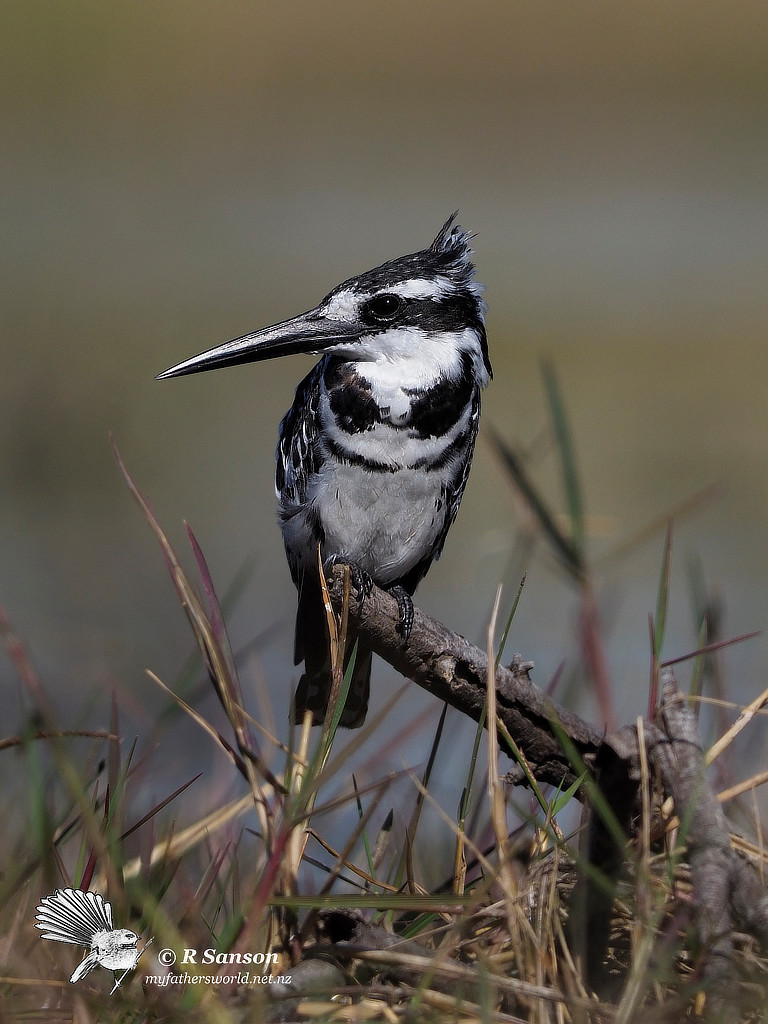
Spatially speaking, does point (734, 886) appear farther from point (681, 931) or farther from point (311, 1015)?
point (311, 1015)

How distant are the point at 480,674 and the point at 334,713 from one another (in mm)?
344

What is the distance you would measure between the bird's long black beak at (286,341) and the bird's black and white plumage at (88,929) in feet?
4.06

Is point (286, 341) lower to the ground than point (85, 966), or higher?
higher

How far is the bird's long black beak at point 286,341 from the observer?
2209 mm

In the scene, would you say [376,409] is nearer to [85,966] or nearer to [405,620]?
[405,620]

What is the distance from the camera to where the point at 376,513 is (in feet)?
7.72

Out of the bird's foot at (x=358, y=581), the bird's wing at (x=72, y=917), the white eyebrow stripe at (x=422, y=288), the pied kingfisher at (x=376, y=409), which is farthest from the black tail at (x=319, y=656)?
the bird's wing at (x=72, y=917)

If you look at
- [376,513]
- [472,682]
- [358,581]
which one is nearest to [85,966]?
[472,682]

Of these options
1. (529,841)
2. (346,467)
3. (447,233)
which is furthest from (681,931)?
(447,233)

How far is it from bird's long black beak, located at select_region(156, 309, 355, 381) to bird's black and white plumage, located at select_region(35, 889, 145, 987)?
1238 millimetres

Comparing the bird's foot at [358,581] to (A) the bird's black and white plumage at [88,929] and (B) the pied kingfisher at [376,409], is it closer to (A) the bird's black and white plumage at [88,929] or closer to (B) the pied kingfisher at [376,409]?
(B) the pied kingfisher at [376,409]

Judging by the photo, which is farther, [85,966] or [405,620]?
[405,620]

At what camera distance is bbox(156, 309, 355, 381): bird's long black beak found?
7.25ft

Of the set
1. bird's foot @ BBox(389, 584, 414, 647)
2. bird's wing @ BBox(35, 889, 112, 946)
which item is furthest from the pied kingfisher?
bird's wing @ BBox(35, 889, 112, 946)
